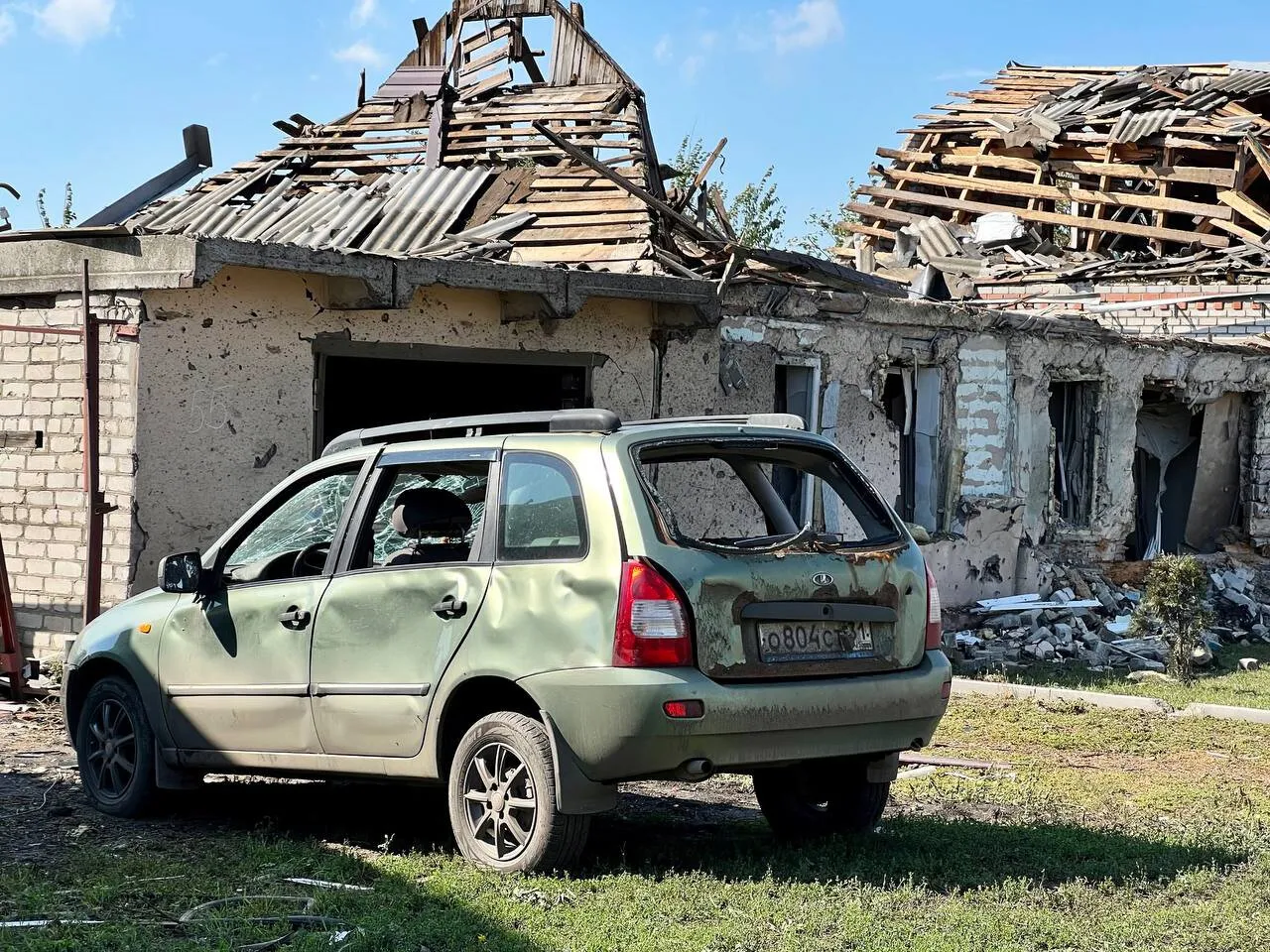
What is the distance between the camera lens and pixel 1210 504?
17.8 meters

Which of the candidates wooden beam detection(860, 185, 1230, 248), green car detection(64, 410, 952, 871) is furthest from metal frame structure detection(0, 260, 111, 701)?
wooden beam detection(860, 185, 1230, 248)

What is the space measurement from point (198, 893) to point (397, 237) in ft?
29.8

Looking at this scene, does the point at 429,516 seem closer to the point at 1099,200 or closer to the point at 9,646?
the point at 9,646

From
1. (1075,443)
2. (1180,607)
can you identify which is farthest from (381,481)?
(1075,443)

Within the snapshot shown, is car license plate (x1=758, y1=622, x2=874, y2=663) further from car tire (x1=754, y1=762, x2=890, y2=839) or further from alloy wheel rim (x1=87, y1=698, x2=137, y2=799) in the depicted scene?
alloy wheel rim (x1=87, y1=698, x2=137, y2=799)

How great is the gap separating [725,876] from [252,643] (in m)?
2.11

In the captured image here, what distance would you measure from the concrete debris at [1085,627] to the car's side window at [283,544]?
6808 mm

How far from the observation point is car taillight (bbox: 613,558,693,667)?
5094 millimetres

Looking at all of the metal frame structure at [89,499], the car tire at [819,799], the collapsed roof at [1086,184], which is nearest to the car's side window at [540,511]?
the car tire at [819,799]

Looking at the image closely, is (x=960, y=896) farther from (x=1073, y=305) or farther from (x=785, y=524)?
(x=1073, y=305)

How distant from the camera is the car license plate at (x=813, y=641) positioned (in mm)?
5344

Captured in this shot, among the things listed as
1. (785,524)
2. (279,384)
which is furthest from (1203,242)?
(785,524)

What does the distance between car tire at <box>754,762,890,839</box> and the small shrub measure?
6708mm

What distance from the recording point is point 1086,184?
75.5ft
